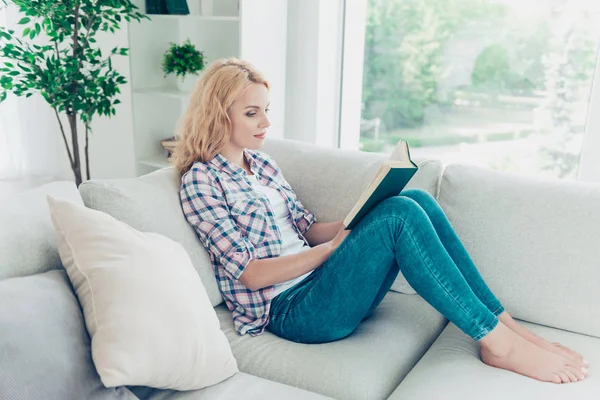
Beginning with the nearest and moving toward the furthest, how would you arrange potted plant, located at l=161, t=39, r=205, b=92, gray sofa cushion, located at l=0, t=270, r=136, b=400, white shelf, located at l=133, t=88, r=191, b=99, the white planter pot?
gray sofa cushion, located at l=0, t=270, r=136, b=400, potted plant, located at l=161, t=39, r=205, b=92, white shelf, located at l=133, t=88, r=191, b=99, the white planter pot

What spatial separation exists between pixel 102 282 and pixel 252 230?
1.72 feet

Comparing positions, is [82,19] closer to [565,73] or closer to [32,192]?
[32,192]

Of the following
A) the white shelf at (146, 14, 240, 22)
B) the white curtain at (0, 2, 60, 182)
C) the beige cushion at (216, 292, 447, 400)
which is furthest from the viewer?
the white curtain at (0, 2, 60, 182)

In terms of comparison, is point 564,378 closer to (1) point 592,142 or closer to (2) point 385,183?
(2) point 385,183

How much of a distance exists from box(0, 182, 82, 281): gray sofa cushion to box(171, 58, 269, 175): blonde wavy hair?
Result: 1.50 ft

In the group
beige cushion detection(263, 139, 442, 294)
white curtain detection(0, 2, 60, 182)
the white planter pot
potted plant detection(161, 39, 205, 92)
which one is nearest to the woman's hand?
beige cushion detection(263, 139, 442, 294)

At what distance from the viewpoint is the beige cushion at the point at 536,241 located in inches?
65.7

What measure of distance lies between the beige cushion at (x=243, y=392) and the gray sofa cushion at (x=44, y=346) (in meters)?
0.14

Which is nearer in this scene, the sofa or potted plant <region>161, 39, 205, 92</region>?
the sofa

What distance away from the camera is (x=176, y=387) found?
49.7 inches

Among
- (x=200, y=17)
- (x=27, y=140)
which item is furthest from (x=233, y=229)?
(x=27, y=140)

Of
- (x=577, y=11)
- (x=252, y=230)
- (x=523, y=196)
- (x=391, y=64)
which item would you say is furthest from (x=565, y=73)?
(x=252, y=230)

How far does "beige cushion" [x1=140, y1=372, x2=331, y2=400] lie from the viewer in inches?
50.6

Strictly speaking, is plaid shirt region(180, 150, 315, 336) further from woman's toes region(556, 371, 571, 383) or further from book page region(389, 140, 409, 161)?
woman's toes region(556, 371, 571, 383)
